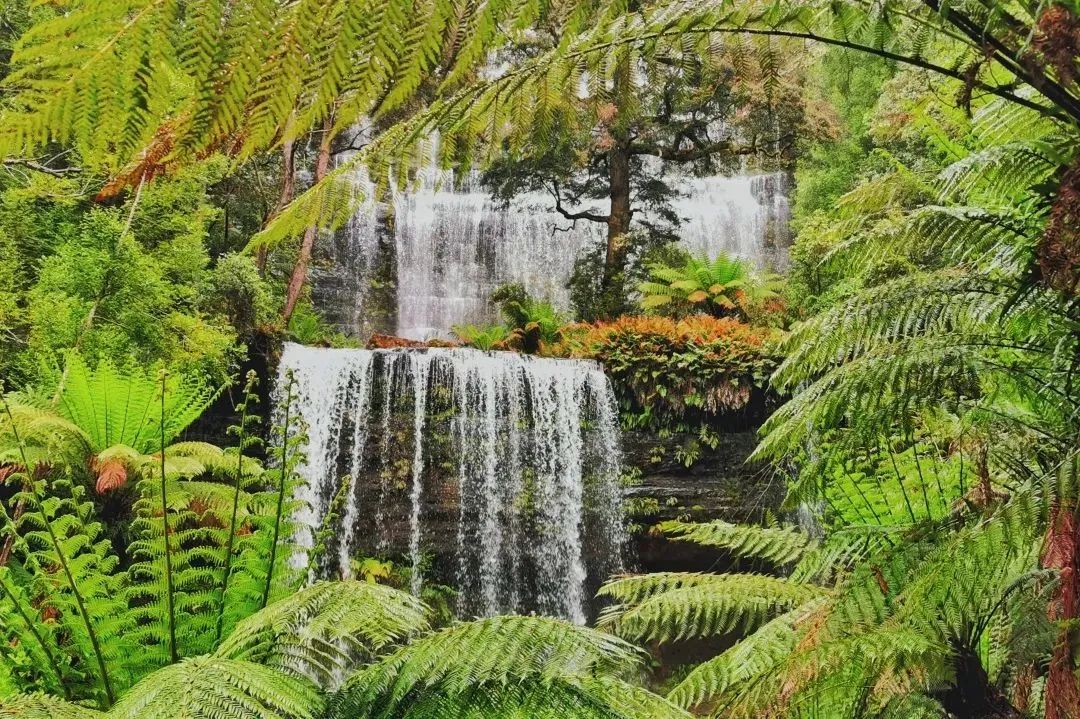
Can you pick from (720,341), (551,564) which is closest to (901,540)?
(551,564)

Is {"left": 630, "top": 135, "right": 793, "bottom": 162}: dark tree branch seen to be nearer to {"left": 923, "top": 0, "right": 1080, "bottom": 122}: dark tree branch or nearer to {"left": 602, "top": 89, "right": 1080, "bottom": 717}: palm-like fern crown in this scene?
{"left": 602, "top": 89, "right": 1080, "bottom": 717}: palm-like fern crown

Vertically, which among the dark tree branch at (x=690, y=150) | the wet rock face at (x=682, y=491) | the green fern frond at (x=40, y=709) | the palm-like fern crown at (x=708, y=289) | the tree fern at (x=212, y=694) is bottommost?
the wet rock face at (x=682, y=491)

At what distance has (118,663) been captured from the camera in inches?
67.4

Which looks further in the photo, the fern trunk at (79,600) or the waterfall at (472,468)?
the waterfall at (472,468)

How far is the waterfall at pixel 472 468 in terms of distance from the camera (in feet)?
24.3

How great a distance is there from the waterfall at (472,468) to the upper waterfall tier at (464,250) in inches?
184

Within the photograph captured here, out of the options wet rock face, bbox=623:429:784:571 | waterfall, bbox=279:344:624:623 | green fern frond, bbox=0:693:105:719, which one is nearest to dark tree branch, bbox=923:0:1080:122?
green fern frond, bbox=0:693:105:719

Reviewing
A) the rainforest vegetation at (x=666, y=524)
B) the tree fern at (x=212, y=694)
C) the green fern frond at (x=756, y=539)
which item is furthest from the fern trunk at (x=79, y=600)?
the green fern frond at (x=756, y=539)

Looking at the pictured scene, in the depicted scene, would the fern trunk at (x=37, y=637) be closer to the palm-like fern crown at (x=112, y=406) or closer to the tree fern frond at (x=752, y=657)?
the tree fern frond at (x=752, y=657)

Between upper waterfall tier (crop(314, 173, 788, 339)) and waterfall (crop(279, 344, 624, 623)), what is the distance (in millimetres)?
4668

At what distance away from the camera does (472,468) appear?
7.79 meters

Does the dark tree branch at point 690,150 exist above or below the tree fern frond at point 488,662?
above

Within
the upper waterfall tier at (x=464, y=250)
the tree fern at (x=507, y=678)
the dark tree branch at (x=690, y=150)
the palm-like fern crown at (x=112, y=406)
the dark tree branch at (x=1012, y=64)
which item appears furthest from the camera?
the upper waterfall tier at (x=464, y=250)

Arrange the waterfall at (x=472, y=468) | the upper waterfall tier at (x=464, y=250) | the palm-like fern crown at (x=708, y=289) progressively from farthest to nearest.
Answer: the upper waterfall tier at (x=464, y=250) < the palm-like fern crown at (x=708, y=289) < the waterfall at (x=472, y=468)
